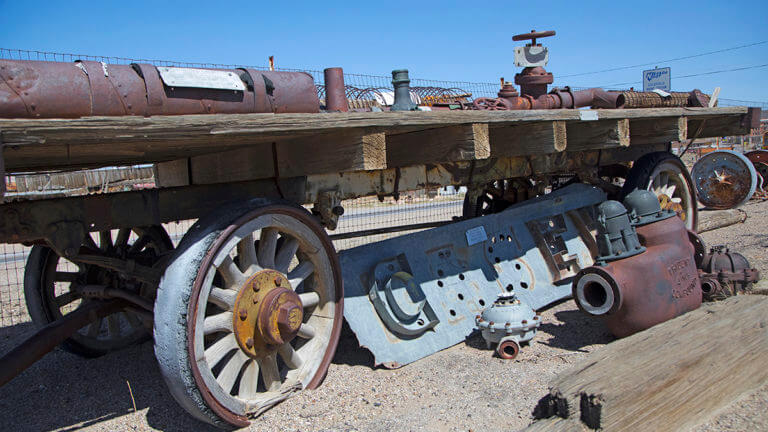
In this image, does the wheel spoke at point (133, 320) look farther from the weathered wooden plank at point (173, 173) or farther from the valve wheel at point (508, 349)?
the valve wheel at point (508, 349)

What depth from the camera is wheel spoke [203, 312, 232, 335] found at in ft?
10.4

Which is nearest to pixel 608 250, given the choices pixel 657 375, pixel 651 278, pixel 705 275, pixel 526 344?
pixel 651 278

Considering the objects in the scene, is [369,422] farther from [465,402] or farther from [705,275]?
[705,275]

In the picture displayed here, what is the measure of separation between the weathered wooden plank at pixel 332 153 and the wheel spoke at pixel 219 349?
3.79 ft

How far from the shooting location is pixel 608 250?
14.9ft

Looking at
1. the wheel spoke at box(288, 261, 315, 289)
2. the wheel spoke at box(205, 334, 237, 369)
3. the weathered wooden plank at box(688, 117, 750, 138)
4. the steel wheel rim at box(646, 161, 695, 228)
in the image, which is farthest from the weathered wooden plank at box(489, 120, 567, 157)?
the weathered wooden plank at box(688, 117, 750, 138)

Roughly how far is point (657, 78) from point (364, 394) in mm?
13383

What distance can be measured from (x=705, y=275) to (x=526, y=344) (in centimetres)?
187

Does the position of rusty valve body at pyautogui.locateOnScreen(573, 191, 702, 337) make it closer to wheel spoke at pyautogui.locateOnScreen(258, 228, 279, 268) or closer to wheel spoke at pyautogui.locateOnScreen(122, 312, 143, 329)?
wheel spoke at pyautogui.locateOnScreen(258, 228, 279, 268)

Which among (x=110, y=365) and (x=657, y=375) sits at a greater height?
(x=657, y=375)

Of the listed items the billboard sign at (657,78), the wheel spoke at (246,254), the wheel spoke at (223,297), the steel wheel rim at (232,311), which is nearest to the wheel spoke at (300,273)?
the steel wheel rim at (232,311)

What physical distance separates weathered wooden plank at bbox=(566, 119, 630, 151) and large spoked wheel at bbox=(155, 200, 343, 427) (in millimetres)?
2932

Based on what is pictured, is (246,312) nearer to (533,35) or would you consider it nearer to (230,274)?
(230,274)

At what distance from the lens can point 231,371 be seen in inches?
131
